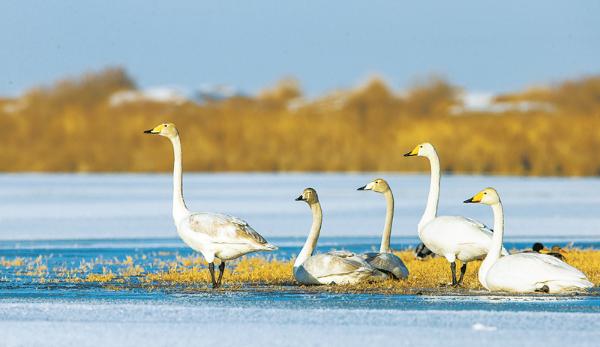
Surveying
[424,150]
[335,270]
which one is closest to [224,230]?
[335,270]

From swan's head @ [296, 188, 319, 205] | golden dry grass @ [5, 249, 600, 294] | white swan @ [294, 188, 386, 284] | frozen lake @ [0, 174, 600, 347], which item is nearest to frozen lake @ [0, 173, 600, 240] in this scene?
frozen lake @ [0, 174, 600, 347]

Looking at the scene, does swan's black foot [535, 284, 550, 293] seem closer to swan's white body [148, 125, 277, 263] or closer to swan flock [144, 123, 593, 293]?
swan flock [144, 123, 593, 293]

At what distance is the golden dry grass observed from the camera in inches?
420

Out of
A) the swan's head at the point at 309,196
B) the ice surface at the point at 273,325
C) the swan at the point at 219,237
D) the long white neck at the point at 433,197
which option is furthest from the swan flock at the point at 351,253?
the ice surface at the point at 273,325

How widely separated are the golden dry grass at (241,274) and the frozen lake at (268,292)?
31 cm

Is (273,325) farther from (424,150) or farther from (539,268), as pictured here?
(424,150)

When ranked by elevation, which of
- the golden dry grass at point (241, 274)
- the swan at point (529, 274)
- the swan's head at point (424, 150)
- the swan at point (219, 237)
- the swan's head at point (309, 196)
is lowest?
the golden dry grass at point (241, 274)

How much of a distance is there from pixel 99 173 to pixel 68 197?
496 inches

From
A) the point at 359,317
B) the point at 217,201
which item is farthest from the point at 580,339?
the point at 217,201

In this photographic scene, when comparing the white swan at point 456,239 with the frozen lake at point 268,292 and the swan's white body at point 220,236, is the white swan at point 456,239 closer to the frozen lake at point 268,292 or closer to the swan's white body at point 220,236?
the frozen lake at point 268,292

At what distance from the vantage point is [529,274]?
9.80 meters

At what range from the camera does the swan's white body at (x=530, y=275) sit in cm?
958

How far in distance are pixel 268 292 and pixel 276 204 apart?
12.8 meters

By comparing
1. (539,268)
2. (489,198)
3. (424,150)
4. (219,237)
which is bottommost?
(539,268)
